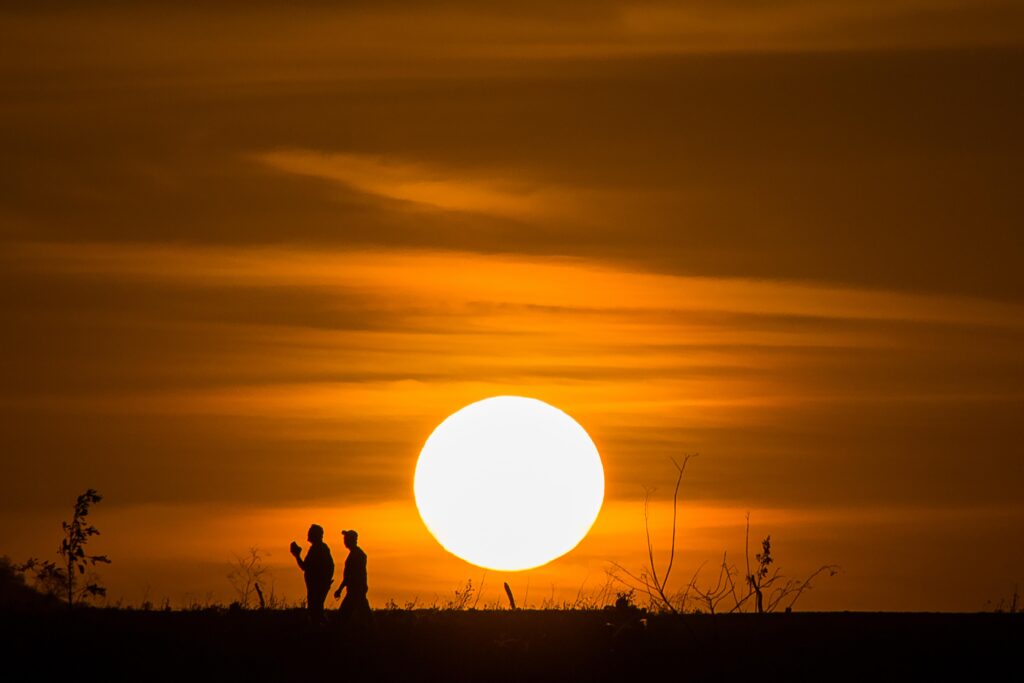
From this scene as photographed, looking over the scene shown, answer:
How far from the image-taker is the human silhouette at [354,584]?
28.1 metres

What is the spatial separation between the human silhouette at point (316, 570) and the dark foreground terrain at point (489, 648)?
0.43m

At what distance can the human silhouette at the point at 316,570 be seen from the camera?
28.0m

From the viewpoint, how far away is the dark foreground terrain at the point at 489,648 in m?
26.9

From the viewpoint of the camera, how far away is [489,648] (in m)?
28.2

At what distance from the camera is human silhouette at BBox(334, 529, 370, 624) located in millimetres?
28094

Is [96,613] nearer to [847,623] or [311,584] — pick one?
[311,584]

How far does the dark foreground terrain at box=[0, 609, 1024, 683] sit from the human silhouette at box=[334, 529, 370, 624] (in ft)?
1.18

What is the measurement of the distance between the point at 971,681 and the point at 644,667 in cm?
496

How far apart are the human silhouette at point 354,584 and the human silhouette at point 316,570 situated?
26 cm

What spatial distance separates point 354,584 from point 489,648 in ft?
7.76

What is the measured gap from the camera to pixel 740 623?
101 ft

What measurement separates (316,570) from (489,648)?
300 centimetres

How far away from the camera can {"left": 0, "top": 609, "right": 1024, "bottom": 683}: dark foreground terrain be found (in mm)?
26891

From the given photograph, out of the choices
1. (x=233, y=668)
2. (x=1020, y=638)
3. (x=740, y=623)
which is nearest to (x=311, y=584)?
(x=233, y=668)
